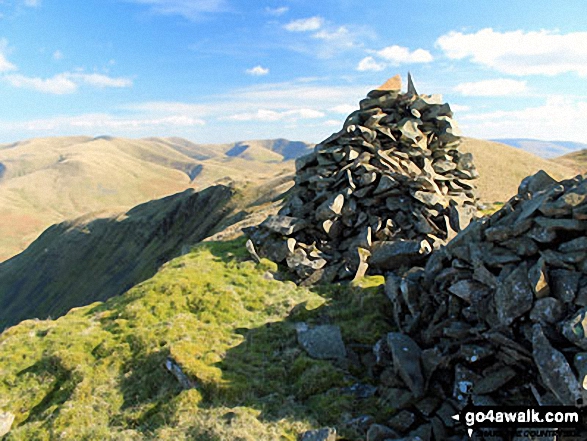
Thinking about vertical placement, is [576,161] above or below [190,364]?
above

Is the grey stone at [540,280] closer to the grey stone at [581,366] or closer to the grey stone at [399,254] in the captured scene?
the grey stone at [581,366]

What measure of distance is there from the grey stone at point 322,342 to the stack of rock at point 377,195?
551 centimetres

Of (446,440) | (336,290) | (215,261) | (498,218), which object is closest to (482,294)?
(498,218)

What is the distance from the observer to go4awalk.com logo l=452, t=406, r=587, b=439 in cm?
→ 933

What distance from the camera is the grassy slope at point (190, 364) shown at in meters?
12.3

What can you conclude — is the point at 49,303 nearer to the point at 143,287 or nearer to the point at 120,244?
the point at 120,244

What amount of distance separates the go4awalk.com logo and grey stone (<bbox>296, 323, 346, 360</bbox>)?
504cm

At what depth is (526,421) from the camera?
1023cm

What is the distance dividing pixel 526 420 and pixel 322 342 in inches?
288

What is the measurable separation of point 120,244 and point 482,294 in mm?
118955

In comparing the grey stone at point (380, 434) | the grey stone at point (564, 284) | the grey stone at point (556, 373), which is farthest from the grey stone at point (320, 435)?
the grey stone at point (564, 284)

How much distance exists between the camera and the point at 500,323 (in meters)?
12.2

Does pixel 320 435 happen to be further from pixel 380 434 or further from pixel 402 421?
pixel 402 421

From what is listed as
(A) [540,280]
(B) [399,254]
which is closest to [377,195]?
(B) [399,254]
